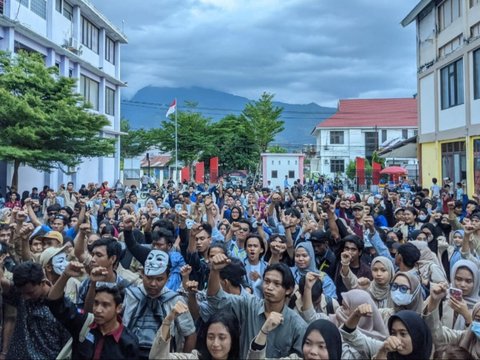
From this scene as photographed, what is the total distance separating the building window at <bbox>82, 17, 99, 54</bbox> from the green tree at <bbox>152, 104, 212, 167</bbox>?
1006 cm

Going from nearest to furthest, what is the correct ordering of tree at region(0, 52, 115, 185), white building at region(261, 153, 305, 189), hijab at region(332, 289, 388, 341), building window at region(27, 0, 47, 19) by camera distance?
hijab at region(332, 289, 388, 341) → tree at region(0, 52, 115, 185) → building window at region(27, 0, 47, 19) → white building at region(261, 153, 305, 189)

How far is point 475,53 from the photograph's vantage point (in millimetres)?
16359

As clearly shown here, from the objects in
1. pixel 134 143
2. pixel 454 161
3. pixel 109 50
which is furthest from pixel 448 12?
pixel 134 143

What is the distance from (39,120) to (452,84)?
1574cm

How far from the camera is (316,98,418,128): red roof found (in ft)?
150

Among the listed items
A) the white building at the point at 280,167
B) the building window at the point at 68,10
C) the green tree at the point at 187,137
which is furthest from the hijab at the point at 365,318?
the green tree at the point at 187,137

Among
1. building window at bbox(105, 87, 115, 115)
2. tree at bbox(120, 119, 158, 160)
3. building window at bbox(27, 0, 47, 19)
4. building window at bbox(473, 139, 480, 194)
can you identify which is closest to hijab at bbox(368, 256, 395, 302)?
building window at bbox(473, 139, 480, 194)

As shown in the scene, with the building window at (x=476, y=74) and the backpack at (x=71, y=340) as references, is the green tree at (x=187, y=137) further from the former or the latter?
the backpack at (x=71, y=340)

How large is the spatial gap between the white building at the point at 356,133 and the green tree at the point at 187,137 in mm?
14714

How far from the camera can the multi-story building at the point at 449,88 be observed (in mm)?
16422

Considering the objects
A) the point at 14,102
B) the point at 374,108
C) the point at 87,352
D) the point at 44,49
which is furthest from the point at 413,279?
the point at 374,108

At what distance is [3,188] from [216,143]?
21166mm

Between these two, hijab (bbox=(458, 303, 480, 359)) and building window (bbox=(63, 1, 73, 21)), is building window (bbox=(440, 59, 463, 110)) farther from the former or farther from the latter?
building window (bbox=(63, 1, 73, 21))

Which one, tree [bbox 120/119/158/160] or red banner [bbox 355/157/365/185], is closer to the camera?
red banner [bbox 355/157/365/185]
